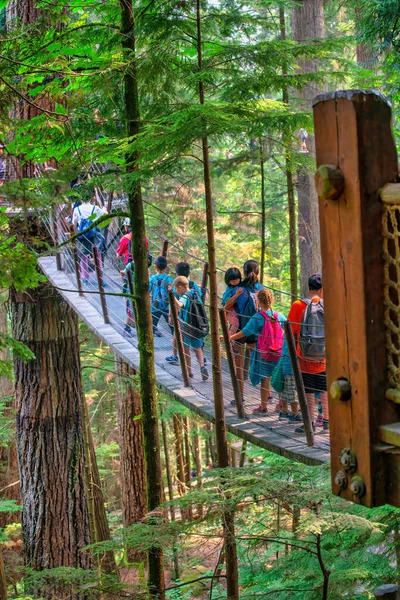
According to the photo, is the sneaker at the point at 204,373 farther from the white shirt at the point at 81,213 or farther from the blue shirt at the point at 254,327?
the white shirt at the point at 81,213

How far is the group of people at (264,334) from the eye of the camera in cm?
421

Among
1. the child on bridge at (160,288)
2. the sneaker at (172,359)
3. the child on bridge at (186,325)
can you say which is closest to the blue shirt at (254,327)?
the child on bridge at (186,325)

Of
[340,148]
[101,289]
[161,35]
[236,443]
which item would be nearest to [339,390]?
[340,148]

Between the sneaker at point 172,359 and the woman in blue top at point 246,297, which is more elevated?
the woman in blue top at point 246,297

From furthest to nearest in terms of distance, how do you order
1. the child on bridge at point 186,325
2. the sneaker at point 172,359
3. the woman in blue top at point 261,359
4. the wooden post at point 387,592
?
the sneaker at point 172,359, the child on bridge at point 186,325, the woman in blue top at point 261,359, the wooden post at point 387,592

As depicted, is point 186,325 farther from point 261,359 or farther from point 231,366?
point 231,366

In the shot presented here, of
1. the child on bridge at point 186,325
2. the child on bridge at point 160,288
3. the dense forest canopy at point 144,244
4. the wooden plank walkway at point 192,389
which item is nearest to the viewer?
the dense forest canopy at point 144,244

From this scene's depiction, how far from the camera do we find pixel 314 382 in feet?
14.0

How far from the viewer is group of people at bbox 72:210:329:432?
421cm

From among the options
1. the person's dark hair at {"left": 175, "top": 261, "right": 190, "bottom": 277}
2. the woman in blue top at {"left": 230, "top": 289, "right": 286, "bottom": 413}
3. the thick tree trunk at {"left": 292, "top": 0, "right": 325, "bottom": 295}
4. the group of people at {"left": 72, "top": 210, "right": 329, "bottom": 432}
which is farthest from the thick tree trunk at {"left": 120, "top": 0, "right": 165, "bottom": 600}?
the thick tree trunk at {"left": 292, "top": 0, "right": 325, "bottom": 295}

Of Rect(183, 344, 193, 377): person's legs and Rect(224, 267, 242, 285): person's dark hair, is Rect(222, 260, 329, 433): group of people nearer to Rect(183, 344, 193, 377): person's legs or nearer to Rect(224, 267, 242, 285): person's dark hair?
Rect(224, 267, 242, 285): person's dark hair

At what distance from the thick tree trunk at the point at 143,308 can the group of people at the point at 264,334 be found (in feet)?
1.51

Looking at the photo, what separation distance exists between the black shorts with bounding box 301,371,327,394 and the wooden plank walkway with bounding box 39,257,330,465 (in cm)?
27

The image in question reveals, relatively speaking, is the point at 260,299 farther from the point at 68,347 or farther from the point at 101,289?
the point at 68,347
